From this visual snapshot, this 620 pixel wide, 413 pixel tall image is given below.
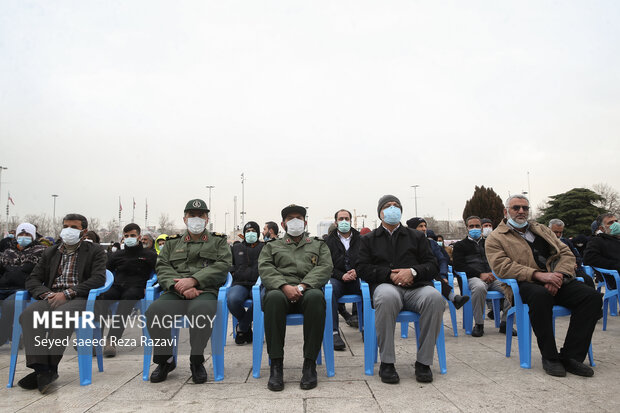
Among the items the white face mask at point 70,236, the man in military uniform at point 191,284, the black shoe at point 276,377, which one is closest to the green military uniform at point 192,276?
the man in military uniform at point 191,284

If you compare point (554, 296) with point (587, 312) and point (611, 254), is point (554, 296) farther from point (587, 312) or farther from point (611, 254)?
point (611, 254)

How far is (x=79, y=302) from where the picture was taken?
12.4 feet

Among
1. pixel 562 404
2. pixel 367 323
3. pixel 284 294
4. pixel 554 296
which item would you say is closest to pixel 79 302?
pixel 284 294

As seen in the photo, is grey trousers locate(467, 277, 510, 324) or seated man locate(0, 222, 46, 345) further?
grey trousers locate(467, 277, 510, 324)

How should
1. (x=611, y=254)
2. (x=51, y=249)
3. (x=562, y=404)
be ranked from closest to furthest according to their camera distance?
(x=562, y=404) → (x=51, y=249) → (x=611, y=254)

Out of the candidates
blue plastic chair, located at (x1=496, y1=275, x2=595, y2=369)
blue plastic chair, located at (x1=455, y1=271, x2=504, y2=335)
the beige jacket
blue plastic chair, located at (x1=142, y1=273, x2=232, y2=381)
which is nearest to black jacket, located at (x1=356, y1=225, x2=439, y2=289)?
the beige jacket

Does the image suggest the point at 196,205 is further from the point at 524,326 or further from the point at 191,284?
the point at 524,326

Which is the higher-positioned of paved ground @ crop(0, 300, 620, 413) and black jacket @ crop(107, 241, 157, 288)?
black jacket @ crop(107, 241, 157, 288)

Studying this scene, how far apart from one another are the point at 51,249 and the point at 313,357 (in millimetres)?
2869

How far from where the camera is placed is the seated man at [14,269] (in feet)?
15.8

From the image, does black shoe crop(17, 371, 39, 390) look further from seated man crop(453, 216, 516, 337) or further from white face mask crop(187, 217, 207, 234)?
seated man crop(453, 216, 516, 337)

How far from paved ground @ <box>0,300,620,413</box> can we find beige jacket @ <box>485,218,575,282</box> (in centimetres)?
87

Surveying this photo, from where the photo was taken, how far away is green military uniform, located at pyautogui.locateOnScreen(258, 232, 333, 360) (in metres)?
3.44

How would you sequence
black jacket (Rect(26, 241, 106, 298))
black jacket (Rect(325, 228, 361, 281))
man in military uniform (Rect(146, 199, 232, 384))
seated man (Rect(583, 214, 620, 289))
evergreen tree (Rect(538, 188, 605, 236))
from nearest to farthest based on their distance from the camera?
1. man in military uniform (Rect(146, 199, 232, 384))
2. black jacket (Rect(26, 241, 106, 298))
3. black jacket (Rect(325, 228, 361, 281))
4. seated man (Rect(583, 214, 620, 289))
5. evergreen tree (Rect(538, 188, 605, 236))
